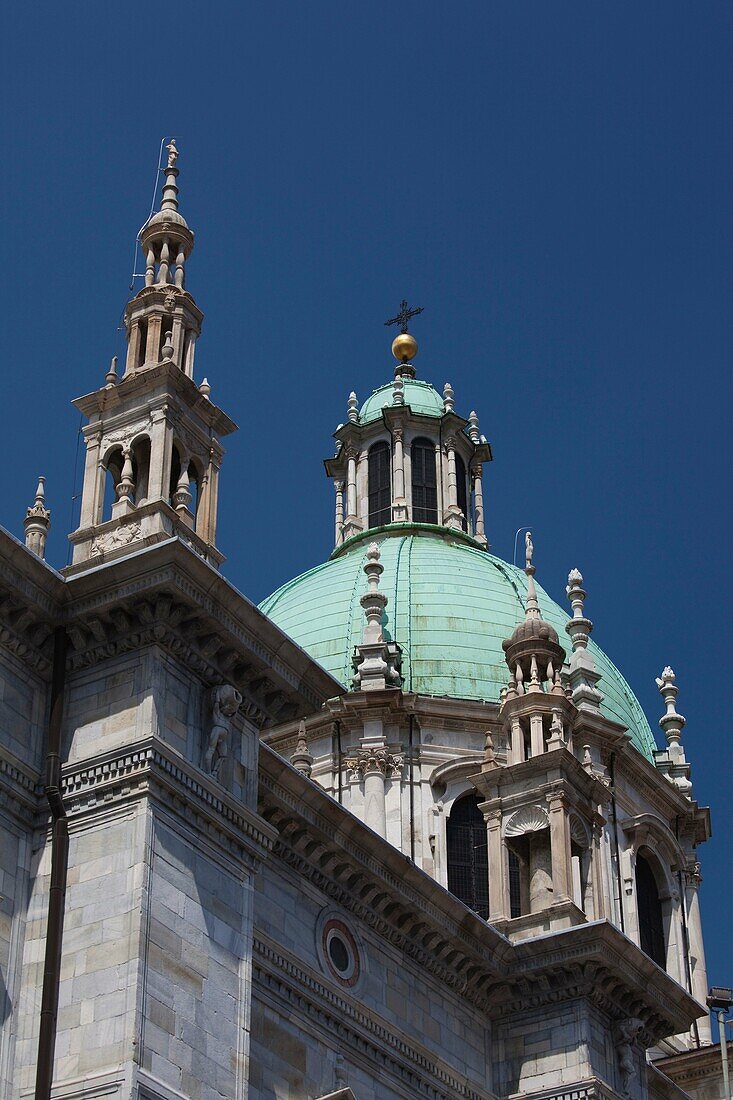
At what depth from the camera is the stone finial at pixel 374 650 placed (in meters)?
51.8

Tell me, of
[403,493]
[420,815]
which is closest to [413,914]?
[420,815]

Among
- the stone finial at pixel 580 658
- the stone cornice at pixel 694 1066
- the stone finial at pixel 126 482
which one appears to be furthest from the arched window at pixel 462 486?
the stone finial at pixel 126 482

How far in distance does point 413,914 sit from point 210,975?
784cm

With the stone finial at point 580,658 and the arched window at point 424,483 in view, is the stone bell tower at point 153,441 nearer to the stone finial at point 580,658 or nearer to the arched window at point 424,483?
the stone finial at point 580,658

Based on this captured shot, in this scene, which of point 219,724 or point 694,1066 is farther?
point 694,1066

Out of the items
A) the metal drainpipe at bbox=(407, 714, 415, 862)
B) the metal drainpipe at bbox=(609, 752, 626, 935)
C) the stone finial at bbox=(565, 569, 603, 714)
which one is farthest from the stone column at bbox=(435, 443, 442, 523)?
the metal drainpipe at bbox=(407, 714, 415, 862)

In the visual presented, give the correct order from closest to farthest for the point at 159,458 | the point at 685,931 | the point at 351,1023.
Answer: the point at 159,458
the point at 351,1023
the point at 685,931

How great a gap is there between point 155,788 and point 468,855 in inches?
1065

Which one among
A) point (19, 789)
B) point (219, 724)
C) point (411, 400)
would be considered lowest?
point (19, 789)

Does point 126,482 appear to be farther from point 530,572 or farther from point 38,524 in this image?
point 530,572

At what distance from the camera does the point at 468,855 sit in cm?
5081

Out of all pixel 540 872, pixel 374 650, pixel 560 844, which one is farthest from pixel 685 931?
pixel 560 844

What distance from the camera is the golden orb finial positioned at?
66.4m

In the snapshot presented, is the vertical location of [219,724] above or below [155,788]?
above
